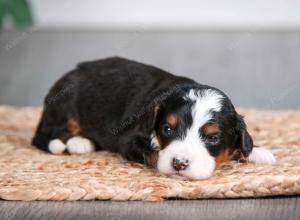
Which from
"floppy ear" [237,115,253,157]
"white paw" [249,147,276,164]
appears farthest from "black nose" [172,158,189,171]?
"white paw" [249,147,276,164]

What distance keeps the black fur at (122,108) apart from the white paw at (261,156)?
0.36 feet

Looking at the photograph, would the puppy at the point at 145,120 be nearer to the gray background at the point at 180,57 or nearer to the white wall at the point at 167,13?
the gray background at the point at 180,57

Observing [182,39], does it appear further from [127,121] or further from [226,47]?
[127,121]

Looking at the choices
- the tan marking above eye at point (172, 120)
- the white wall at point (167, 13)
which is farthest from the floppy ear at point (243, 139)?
the white wall at point (167, 13)

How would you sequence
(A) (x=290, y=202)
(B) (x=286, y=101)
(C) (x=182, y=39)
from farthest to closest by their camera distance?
(C) (x=182, y=39)
(B) (x=286, y=101)
(A) (x=290, y=202)

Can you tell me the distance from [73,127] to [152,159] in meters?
0.99

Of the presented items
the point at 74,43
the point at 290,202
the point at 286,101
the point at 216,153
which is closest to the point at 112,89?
the point at 216,153

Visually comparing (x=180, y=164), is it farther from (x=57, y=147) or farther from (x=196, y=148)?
(x=57, y=147)

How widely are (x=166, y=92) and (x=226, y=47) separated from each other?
7.10 metres

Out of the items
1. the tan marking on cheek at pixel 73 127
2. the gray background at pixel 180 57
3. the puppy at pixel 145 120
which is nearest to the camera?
the puppy at pixel 145 120

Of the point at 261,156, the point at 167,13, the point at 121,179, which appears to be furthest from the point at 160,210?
the point at 167,13

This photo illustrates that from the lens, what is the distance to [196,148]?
3684 mm

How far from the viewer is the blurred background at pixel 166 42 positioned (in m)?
8.41

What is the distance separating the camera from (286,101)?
7395mm
